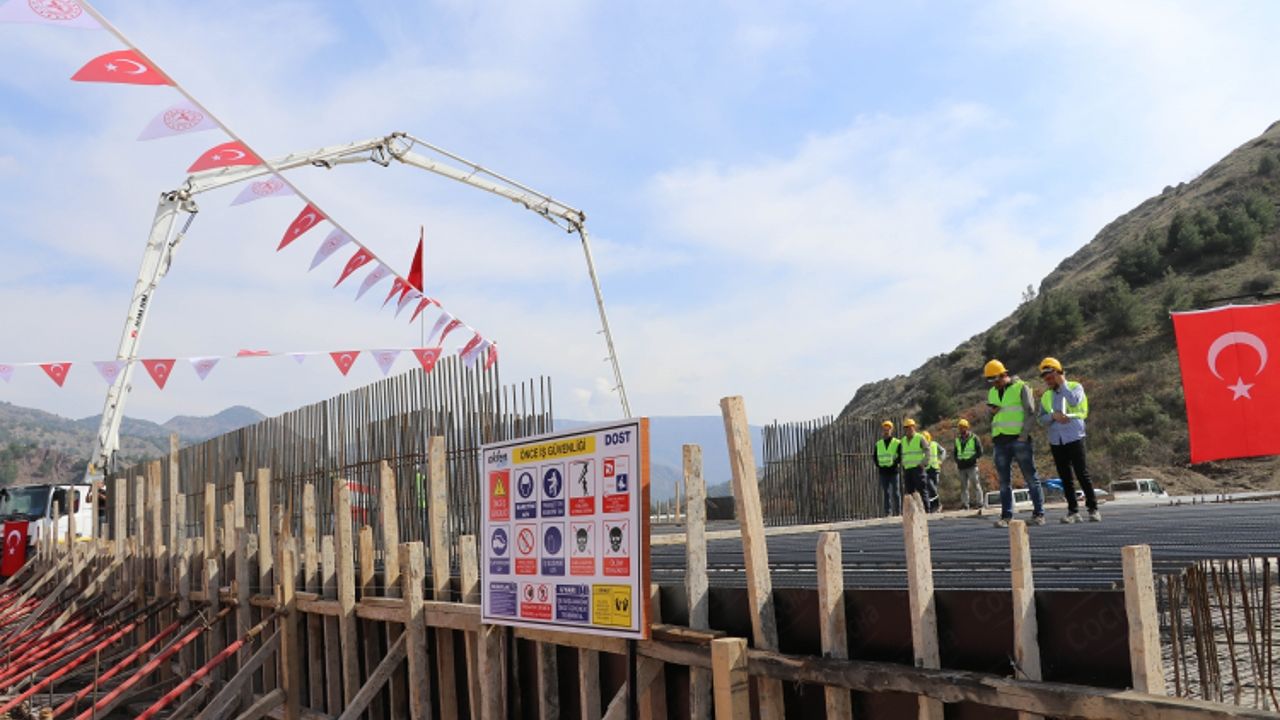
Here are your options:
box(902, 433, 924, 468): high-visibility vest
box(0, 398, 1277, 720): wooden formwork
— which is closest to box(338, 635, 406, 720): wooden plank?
box(0, 398, 1277, 720): wooden formwork

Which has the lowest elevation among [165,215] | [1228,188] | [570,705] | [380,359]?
[570,705]

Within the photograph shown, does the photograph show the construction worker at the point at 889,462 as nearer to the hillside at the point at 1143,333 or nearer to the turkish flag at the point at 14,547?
the turkish flag at the point at 14,547

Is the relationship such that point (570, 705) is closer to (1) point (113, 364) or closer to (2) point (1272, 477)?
(1) point (113, 364)

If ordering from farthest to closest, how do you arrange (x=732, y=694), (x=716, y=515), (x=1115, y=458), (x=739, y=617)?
(x=1115, y=458)
(x=716, y=515)
(x=739, y=617)
(x=732, y=694)

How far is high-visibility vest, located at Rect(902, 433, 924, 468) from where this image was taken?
1742 cm

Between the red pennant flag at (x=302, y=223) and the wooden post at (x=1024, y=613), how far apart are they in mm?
10969

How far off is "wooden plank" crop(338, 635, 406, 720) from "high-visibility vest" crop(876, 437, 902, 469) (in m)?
11.3

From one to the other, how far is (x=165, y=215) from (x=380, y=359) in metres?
7.71

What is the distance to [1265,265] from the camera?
47.5 m

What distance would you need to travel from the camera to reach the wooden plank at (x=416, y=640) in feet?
26.6

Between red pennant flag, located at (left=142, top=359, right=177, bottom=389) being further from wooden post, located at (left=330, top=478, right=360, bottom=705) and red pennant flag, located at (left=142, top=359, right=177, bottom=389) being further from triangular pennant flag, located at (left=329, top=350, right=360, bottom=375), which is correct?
wooden post, located at (left=330, top=478, right=360, bottom=705)

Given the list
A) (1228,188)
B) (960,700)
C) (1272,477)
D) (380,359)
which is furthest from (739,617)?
(1228,188)

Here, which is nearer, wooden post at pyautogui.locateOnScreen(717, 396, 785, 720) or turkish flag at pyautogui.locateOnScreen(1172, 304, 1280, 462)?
wooden post at pyautogui.locateOnScreen(717, 396, 785, 720)

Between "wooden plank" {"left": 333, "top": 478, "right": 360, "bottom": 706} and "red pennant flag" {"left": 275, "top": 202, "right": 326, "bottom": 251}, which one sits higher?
"red pennant flag" {"left": 275, "top": 202, "right": 326, "bottom": 251}
